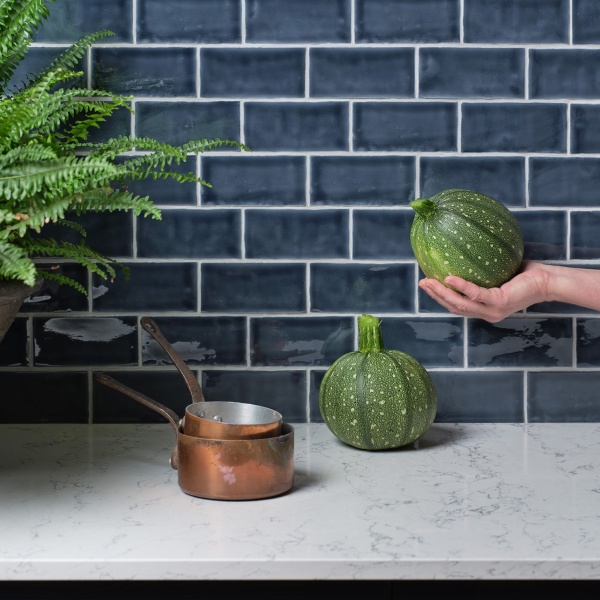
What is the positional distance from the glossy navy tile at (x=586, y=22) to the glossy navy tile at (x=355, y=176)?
382 mm

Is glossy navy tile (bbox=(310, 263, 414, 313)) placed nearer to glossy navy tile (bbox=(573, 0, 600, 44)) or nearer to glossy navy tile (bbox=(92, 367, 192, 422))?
glossy navy tile (bbox=(92, 367, 192, 422))

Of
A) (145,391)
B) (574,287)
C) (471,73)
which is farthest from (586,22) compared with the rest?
(145,391)

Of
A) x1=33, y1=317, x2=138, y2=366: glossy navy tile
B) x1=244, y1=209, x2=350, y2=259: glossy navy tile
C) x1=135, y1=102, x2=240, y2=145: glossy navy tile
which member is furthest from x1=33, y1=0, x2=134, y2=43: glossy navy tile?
x1=33, y1=317, x2=138, y2=366: glossy navy tile

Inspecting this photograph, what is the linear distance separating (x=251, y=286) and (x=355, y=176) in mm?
281

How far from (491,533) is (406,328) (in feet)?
1.89

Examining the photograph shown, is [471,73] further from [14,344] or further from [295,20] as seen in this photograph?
[14,344]

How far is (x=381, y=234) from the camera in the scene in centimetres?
144

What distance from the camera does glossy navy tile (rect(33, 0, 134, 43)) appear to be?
1412mm

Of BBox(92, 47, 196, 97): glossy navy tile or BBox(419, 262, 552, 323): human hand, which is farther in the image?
BBox(92, 47, 196, 97): glossy navy tile

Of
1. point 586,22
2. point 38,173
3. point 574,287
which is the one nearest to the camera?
point 38,173

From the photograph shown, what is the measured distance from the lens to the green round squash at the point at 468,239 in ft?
4.14

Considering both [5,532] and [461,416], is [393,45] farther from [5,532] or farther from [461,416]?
[5,532]

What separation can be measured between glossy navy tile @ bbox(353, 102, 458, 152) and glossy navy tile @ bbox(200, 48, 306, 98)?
5.2 inches

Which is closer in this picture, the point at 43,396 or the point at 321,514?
the point at 321,514
